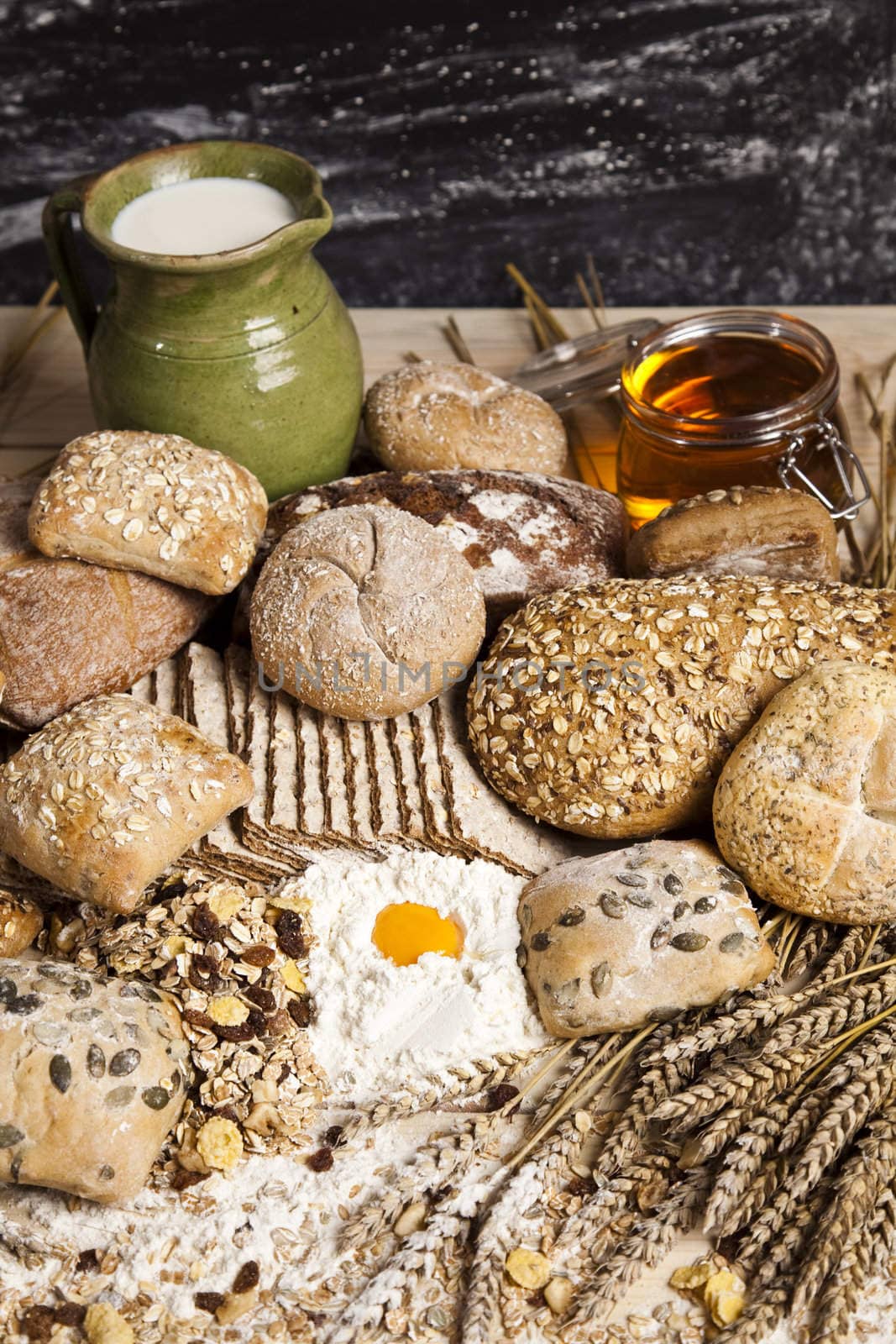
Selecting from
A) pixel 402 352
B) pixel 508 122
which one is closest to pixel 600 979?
pixel 402 352

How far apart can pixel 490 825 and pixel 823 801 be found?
0.64 metres

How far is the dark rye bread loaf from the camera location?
2816mm

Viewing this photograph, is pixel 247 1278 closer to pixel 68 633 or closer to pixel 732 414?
pixel 68 633

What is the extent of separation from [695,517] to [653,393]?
1.73ft

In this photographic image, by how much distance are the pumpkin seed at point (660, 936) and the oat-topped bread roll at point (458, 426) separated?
1.28 metres

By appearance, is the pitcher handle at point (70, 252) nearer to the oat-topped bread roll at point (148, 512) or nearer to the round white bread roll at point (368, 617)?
the oat-topped bread roll at point (148, 512)

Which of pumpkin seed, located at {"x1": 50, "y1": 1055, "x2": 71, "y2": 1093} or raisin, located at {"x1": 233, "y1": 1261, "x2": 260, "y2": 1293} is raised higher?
pumpkin seed, located at {"x1": 50, "y1": 1055, "x2": 71, "y2": 1093}

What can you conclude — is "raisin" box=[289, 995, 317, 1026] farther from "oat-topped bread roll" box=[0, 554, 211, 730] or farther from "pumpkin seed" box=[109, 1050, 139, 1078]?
"oat-topped bread roll" box=[0, 554, 211, 730]

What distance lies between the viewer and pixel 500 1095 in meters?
2.27

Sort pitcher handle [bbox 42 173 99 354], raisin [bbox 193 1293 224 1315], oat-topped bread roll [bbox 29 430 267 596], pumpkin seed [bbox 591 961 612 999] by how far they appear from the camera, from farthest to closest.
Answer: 1. pitcher handle [bbox 42 173 99 354]
2. oat-topped bread roll [bbox 29 430 267 596]
3. pumpkin seed [bbox 591 961 612 999]
4. raisin [bbox 193 1293 224 1315]

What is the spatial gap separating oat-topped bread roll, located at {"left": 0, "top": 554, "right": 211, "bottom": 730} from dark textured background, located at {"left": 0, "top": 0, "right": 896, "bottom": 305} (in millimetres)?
2000

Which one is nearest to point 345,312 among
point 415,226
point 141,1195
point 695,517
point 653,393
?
point 653,393

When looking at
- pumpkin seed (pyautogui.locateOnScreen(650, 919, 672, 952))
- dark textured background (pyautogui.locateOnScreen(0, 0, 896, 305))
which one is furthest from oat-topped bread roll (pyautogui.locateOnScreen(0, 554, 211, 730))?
dark textured background (pyautogui.locateOnScreen(0, 0, 896, 305))

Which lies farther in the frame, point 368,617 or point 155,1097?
point 368,617
